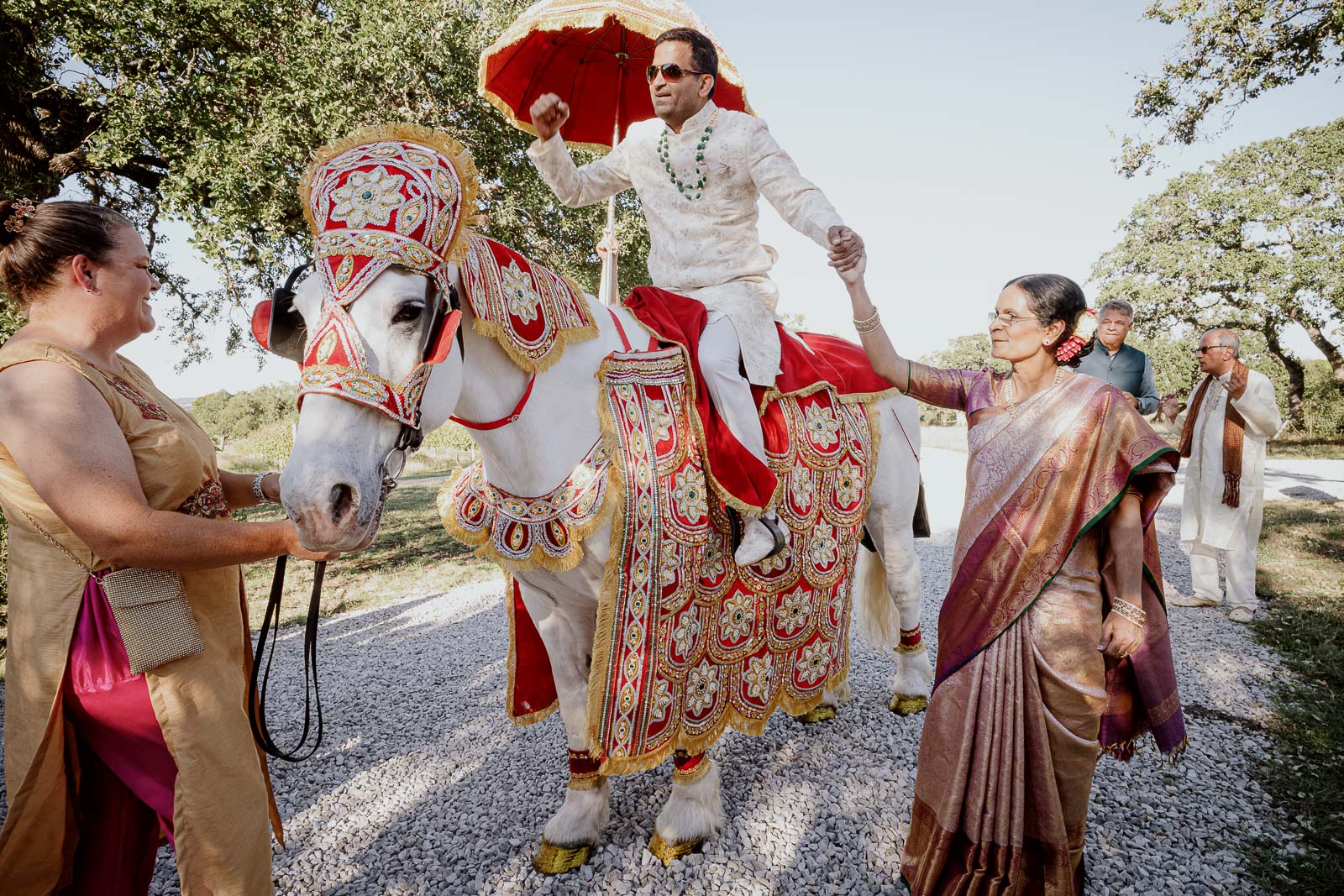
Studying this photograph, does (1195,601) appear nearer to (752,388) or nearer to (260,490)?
(752,388)

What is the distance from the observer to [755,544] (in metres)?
2.39

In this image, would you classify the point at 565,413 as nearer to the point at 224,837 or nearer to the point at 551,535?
the point at 551,535

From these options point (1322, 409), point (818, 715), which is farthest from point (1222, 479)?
point (1322, 409)

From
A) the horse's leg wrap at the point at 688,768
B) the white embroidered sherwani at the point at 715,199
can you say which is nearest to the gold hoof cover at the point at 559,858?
the horse's leg wrap at the point at 688,768

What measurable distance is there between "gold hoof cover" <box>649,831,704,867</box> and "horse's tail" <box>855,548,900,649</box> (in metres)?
2.12

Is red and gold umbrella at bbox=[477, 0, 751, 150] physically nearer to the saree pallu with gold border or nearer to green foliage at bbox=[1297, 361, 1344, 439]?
the saree pallu with gold border

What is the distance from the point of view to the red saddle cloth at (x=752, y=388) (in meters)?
2.34

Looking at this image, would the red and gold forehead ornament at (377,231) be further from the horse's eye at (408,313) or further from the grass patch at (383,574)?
the grass patch at (383,574)

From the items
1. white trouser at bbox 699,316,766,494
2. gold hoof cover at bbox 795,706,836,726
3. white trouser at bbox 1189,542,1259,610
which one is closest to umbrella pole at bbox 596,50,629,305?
white trouser at bbox 699,316,766,494

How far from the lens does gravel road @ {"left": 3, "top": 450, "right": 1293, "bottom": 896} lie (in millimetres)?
2580

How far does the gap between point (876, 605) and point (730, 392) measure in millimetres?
2612

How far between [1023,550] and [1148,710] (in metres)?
0.76

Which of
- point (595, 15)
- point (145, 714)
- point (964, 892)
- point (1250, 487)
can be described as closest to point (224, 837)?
point (145, 714)

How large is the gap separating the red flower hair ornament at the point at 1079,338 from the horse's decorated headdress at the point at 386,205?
1984mm
